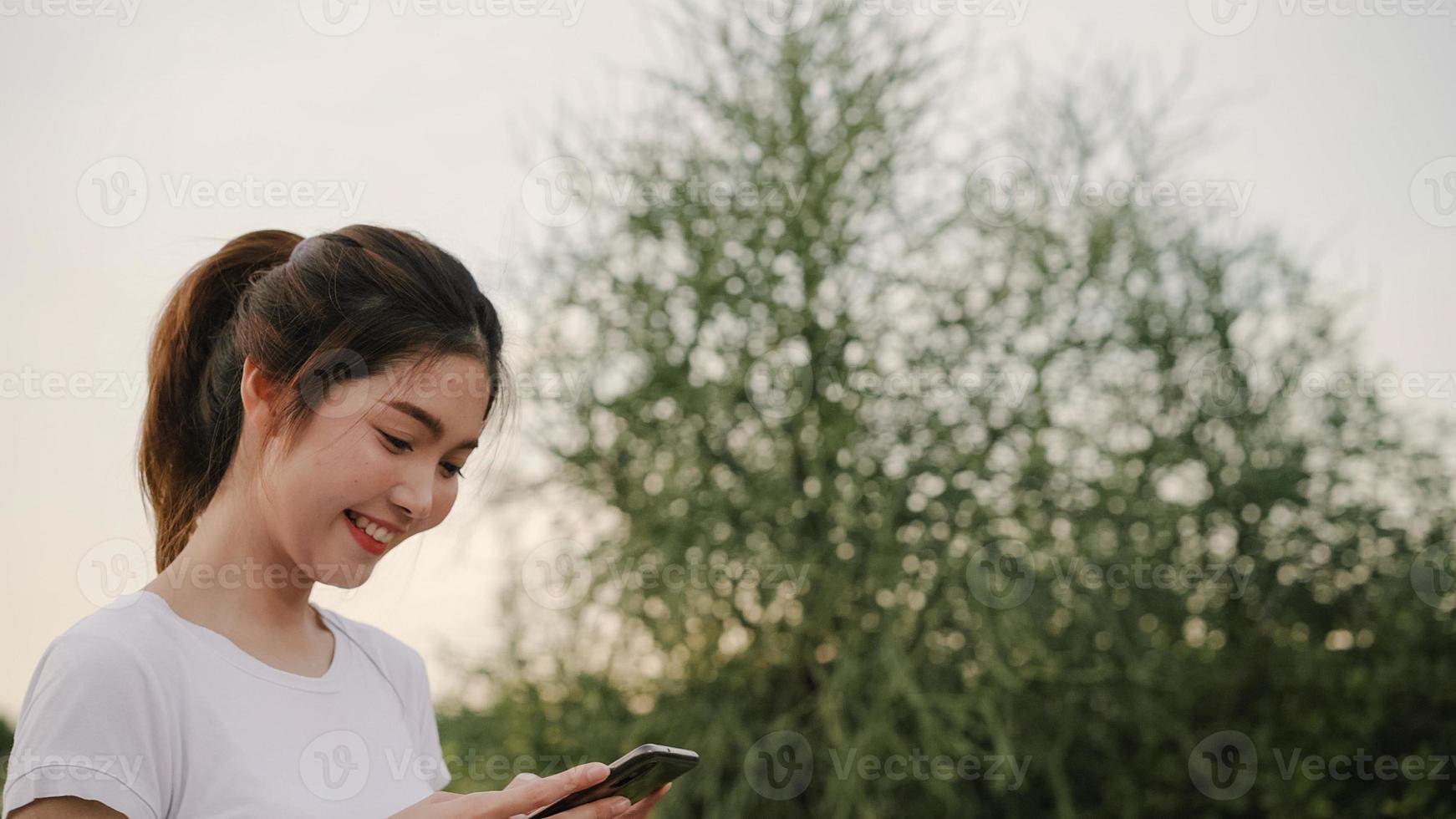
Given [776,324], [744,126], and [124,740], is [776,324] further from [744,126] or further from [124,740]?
[124,740]

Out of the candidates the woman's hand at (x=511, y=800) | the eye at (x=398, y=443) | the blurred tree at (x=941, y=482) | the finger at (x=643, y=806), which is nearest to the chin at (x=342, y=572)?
the eye at (x=398, y=443)

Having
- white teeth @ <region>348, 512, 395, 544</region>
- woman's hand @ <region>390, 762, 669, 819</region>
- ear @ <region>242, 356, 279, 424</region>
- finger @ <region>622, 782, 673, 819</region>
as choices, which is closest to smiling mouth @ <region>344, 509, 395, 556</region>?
white teeth @ <region>348, 512, 395, 544</region>

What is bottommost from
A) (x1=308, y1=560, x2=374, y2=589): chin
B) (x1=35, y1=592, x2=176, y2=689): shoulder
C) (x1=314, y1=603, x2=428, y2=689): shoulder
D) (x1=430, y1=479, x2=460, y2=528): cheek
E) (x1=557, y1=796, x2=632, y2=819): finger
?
(x1=557, y1=796, x2=632, y2=819): finger

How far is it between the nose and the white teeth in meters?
0.02

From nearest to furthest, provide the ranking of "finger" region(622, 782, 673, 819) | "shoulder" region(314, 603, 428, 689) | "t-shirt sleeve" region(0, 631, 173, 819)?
"t-shirt sleeve" region(0, 631, 173, 819) → "finger" region(622, 782, 673, 819) → "shoulder" region(314, 603, 428, 689)

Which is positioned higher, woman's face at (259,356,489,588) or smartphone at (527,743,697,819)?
woman's face at (259,356,489,588)

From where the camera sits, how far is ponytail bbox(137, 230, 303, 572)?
1.15 metres

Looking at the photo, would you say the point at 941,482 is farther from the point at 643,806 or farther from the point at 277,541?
the point at 277,541

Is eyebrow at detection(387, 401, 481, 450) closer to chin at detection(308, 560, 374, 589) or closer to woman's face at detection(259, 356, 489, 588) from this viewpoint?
woman's face at detection(259, 356, 489, 588)

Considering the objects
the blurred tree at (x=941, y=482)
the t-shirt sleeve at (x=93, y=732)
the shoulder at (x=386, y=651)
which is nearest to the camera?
the t-shirt sleeve at (x=93, y=732)

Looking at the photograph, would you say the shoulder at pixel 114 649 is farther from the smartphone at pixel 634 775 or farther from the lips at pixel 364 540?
the smartphone at pixel 634 775

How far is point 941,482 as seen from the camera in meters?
3.74

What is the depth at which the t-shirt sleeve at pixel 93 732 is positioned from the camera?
88 cm

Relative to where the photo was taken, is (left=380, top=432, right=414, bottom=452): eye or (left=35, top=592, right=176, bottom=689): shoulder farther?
(left=380, top=432, right=414, bottom=452): eye
